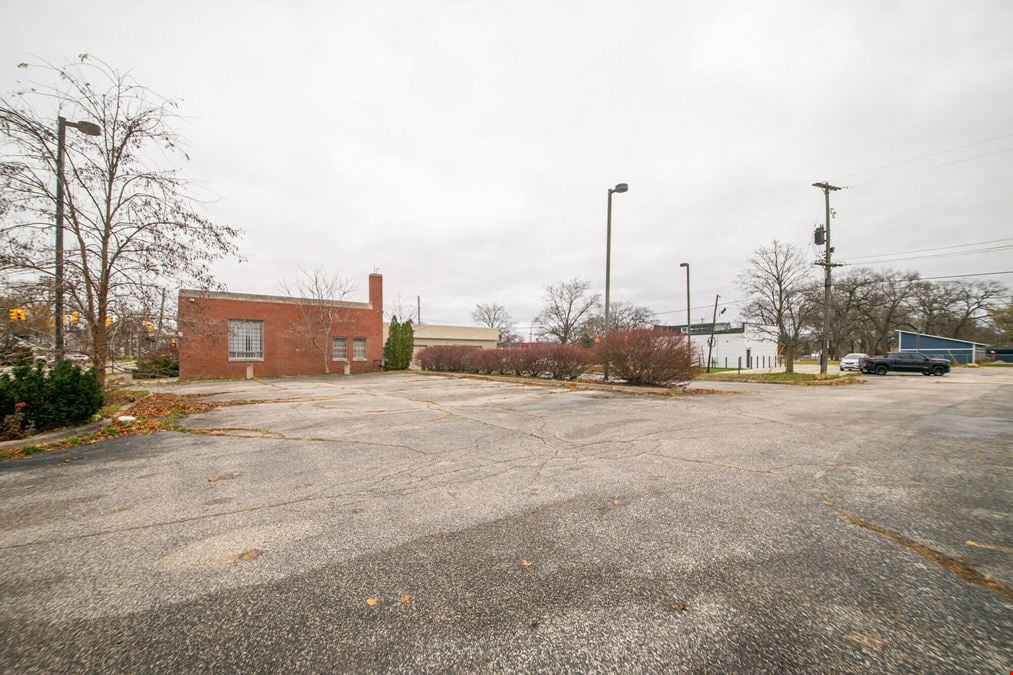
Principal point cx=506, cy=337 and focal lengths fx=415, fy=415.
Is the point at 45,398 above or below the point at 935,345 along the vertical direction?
below

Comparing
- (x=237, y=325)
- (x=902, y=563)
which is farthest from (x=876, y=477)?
(x=237, y=325)

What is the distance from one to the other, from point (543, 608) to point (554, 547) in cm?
75

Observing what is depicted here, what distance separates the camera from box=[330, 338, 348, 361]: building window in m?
28.1

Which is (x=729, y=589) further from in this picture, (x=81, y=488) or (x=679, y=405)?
(x=679, y=405)

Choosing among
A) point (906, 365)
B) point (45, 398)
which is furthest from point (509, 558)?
point (906, 365)

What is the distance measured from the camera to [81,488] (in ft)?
14.9

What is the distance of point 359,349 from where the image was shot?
29.2 metres

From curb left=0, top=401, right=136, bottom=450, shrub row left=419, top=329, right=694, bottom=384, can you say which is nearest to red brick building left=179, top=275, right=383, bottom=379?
shrub row left=419, top=329, right=694, bottom=384

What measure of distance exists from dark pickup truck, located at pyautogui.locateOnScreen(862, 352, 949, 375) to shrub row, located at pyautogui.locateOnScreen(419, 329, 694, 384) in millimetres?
24088

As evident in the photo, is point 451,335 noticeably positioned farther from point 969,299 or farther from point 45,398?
point 969,299

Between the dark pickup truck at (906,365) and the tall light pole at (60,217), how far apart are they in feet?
133

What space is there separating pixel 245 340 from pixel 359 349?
22.5 ft

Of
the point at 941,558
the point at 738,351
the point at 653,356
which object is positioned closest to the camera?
the point at 941,558

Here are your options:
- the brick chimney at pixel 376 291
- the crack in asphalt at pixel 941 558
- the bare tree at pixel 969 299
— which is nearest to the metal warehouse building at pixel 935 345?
the bare tree at pixel 969 299
